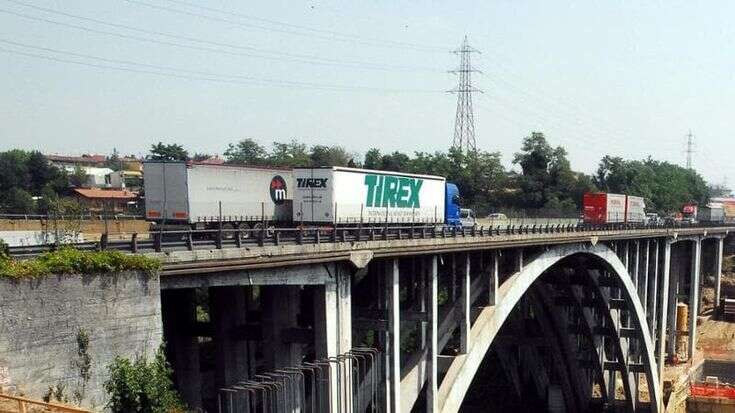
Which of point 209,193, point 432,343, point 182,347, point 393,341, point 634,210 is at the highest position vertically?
point 209,193

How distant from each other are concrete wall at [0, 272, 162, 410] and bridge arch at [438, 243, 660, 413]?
49.1ft

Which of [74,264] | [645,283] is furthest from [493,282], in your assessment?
[645,283]

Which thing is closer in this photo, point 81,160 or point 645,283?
point 645,283

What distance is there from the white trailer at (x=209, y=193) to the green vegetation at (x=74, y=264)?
982 cm

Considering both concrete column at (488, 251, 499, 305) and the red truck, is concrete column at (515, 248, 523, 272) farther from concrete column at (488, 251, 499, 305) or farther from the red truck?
the red truck

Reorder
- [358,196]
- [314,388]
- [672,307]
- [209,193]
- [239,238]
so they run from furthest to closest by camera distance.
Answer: [672,307] → [358,196] → [209,193] → [314,388] → [239,238]

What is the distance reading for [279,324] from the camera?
60.2ft

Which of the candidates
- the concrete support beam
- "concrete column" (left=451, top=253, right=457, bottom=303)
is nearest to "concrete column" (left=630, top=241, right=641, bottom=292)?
the concrete support beam

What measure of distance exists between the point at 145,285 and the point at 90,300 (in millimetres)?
1216

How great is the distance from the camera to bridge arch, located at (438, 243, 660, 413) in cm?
2691

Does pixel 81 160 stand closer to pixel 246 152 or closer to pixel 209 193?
pixel 246 152

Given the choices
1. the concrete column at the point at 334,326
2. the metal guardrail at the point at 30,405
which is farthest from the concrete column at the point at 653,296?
the metal guardrail at the point at 30,405

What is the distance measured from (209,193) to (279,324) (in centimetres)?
919

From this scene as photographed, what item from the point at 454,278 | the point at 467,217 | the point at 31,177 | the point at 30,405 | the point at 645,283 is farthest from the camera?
the point at 31,177
